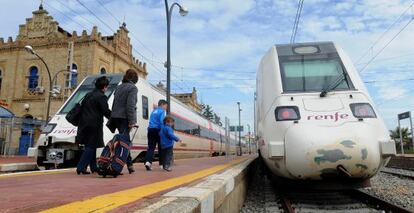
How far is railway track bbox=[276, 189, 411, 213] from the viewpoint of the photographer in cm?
666

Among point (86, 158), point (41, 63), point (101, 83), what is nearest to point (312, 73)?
point (101, 83)

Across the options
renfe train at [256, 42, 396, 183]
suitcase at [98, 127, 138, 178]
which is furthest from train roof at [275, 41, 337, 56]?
suitcase at [98, 127, 138, 178]

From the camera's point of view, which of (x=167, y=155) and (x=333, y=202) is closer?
A: (x=333, y=202)

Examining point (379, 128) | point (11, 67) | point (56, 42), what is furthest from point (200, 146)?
point (11, 67)

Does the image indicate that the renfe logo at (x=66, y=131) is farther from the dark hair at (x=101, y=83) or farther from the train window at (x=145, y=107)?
the dark hair at (x=101, y=83)

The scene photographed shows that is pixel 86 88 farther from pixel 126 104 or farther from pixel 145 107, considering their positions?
pixel 126 104

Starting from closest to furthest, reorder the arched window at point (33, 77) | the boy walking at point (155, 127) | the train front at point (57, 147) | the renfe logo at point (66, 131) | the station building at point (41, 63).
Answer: the boy walking at point (155, 127) < the train front at point (57, 147) < the renfe logo at point (66, 131) < the station building at point (41, 63) < the arched window at point (33, 77)

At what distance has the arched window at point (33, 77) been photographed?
1460 inches

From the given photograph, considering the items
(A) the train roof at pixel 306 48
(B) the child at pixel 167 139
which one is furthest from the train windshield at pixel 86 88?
(A) the train roof at pixel 306 48

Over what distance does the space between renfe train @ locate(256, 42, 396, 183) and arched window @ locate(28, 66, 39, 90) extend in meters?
33.9

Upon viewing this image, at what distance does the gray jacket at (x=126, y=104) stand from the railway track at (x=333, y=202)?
298 cm

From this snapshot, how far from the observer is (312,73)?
765 cm

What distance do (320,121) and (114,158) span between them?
3.23 meters

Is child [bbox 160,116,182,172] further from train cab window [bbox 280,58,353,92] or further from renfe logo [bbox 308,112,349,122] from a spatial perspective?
renfe logo [bbox 308,112,349,122]
